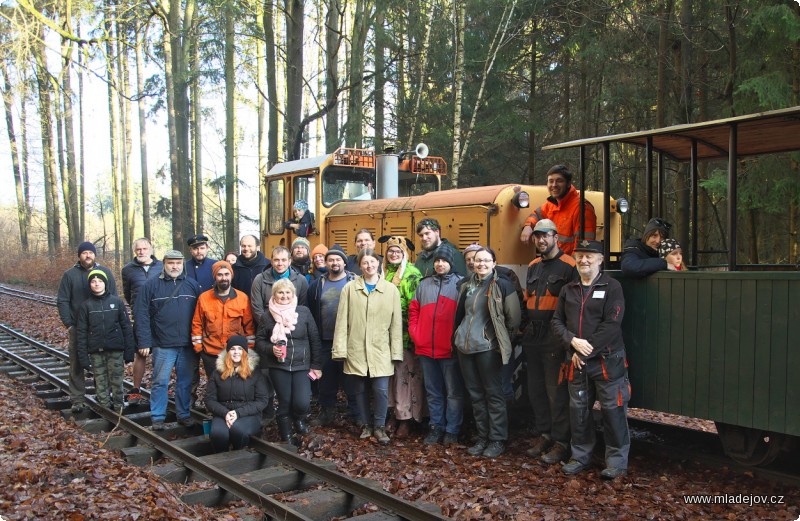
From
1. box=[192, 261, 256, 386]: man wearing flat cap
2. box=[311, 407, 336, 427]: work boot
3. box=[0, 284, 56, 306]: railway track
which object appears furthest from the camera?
box=[0, 284, 56, 306]: railway track

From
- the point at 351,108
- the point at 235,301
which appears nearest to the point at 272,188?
the point at 235,301

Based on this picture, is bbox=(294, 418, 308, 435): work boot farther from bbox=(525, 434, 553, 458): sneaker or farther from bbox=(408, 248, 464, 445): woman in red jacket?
bbox=(525, 434, 553, 458): sneaker

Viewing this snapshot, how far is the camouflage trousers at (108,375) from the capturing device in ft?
25.8

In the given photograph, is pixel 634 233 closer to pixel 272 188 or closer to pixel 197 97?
pixel 272 188

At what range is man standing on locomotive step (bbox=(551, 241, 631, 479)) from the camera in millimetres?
5621

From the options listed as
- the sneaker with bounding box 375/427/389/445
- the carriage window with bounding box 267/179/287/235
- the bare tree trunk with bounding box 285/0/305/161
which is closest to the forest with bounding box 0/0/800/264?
the bare tree trunk with bounding box 285/0/305/161

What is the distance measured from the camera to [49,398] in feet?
29.0

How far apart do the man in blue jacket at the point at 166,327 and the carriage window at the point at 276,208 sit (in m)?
3.46

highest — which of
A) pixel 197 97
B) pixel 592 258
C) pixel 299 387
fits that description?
pixel 197 97

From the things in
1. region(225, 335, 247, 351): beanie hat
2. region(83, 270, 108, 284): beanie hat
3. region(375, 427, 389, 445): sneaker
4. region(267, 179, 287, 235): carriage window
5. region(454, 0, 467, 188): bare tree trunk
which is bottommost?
region(375, 427, 389, 445): sneaker

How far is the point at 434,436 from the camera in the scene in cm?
692

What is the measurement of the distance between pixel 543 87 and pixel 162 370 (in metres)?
14.9

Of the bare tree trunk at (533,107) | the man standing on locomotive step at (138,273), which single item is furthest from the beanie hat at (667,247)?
the bare tree trunk at (533,107)

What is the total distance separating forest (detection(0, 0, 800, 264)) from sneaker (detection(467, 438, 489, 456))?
6.61m
